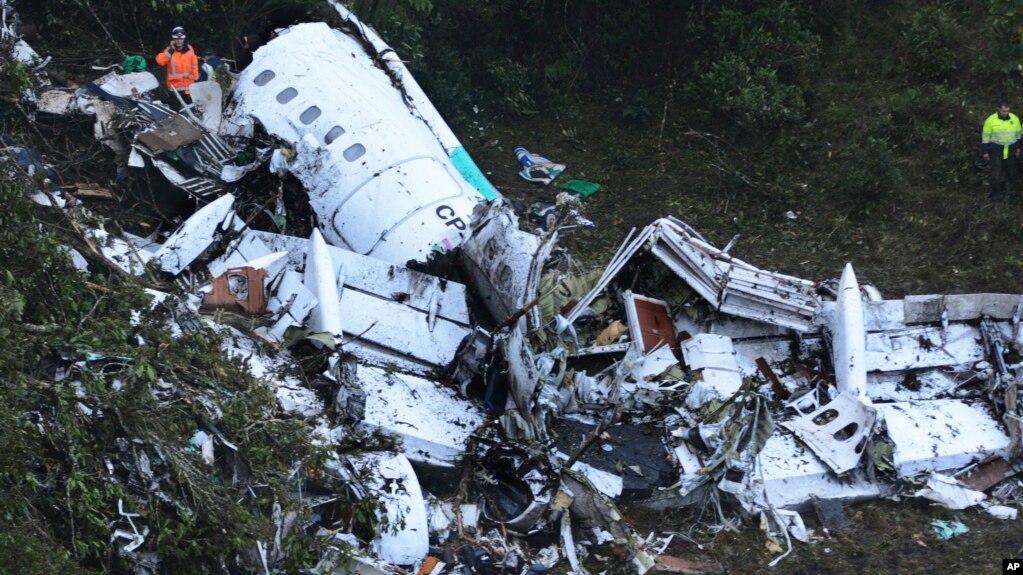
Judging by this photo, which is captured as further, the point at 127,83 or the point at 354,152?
the point at 127,83

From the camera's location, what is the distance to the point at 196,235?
1062 centimetres

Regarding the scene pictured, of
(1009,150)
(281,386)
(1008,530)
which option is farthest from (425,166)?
(1009,150)

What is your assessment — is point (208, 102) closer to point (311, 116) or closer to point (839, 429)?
point (311, 116)

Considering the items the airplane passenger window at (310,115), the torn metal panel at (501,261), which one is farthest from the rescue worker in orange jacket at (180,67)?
the torn metal panel at (501,261)

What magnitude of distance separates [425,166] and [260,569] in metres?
5.33

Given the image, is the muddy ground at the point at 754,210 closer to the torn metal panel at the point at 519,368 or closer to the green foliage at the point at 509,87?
the green foliage at the point at 509,87

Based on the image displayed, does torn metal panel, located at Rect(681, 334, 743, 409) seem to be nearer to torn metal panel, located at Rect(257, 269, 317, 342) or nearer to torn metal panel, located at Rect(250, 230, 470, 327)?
torn metal panel, located at Rect(250, 230, 470, 327)

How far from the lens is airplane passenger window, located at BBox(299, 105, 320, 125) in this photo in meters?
12.0

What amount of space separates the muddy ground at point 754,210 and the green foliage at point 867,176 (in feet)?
0.38

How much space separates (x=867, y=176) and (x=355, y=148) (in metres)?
6.51

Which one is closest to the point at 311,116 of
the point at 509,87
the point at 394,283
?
the point at 394,283

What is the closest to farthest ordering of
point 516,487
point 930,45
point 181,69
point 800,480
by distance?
1. point 516,487
2. point 800,480
3. point 181,69
4. point 930,45

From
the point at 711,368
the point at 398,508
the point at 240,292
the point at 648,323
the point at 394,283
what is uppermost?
the point at 240,292

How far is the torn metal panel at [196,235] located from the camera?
1049cm
